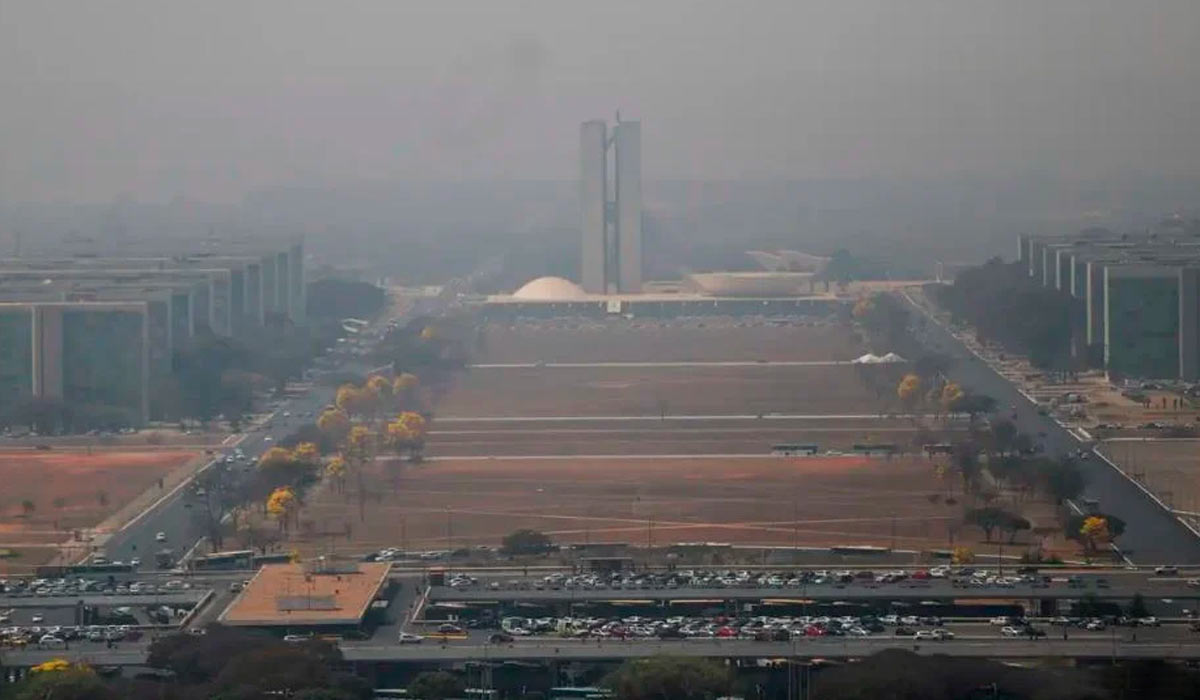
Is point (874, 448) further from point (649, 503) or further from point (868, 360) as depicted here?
point (868, 360)

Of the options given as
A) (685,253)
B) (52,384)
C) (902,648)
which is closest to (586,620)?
(902,648)

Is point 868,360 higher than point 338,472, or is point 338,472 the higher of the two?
point 868,360

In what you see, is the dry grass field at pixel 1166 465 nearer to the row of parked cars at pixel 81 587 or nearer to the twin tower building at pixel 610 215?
the row of parked cars at pixel 81 587

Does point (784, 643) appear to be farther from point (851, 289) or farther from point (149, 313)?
point (851, 289)

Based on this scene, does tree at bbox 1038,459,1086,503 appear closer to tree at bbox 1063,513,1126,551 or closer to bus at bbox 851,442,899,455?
tree at bbox 1063,513,1126,551

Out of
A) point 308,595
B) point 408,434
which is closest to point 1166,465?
point 408,434

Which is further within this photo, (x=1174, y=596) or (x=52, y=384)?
(x=52, y=384)
